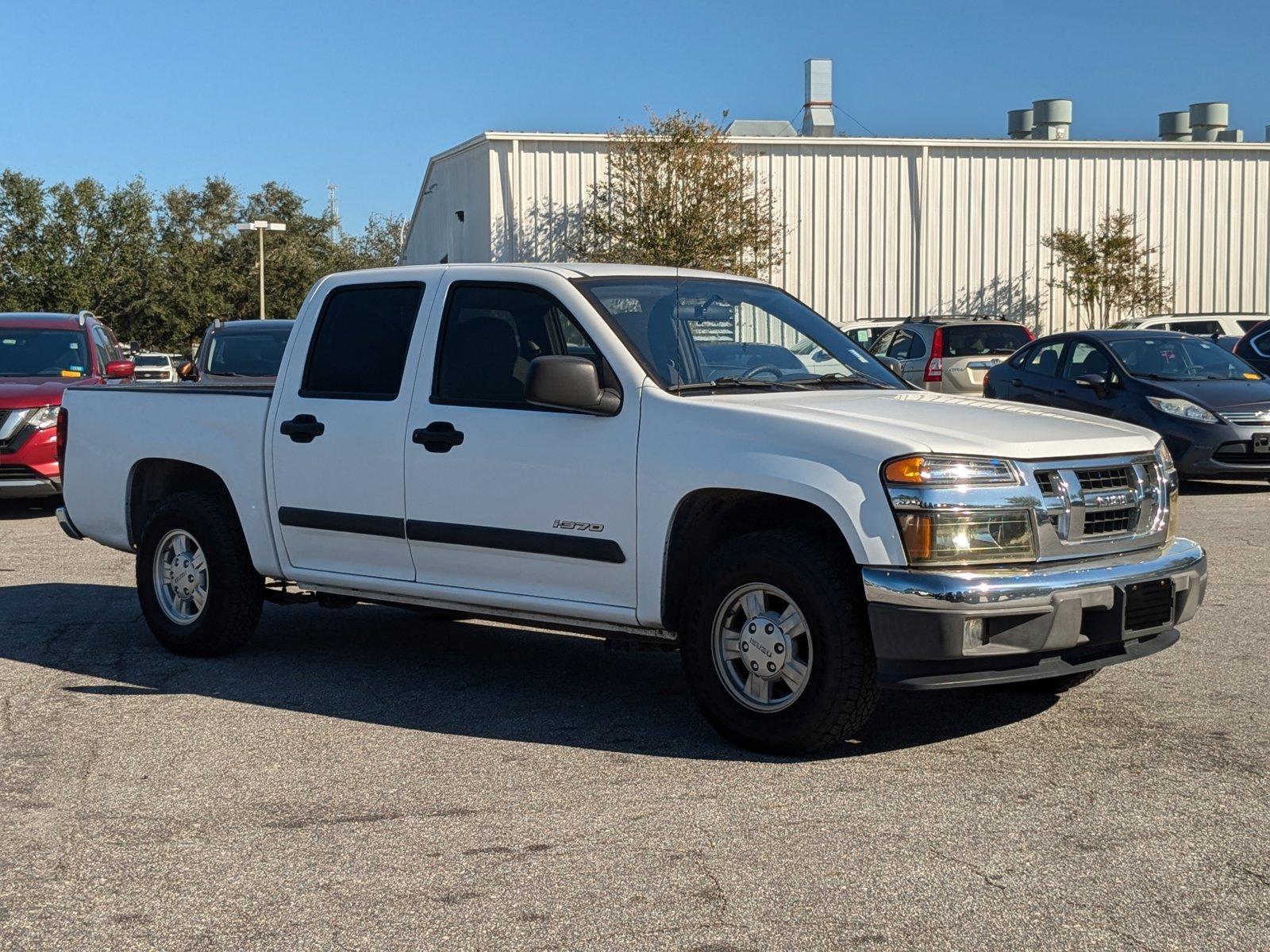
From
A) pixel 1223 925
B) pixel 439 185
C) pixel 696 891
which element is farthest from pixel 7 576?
pixel 439 185

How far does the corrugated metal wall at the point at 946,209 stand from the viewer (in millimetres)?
37406

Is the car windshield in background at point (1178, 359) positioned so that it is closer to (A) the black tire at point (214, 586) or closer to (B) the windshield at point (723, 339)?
(B) the windshield at point (723, 339)

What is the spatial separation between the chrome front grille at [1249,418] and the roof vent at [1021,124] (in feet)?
104

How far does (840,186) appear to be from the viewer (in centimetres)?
3828

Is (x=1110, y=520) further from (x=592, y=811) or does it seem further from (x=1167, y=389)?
(x=1167, y=389)

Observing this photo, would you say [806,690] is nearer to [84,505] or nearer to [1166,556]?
[1166,556]

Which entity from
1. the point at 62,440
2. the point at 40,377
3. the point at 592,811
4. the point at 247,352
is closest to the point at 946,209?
the point at 247,352

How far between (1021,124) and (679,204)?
556 inches

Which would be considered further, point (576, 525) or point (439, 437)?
point (439, 437)

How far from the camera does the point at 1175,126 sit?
148 feet

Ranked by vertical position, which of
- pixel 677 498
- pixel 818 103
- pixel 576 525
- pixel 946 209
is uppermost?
pixel 818 103

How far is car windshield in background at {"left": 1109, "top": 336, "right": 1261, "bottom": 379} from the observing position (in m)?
15.1

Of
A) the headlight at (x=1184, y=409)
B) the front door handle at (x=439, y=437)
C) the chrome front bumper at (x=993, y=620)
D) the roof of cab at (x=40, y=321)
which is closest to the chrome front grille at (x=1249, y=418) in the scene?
the headlight at (x=1184, y=409)

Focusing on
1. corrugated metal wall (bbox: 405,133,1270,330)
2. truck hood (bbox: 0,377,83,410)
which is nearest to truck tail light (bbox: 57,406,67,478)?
truck hood (bbox: 0,377,83,410)
